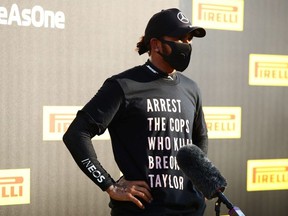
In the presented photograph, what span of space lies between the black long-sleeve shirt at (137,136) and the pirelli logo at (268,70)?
1.50 metres

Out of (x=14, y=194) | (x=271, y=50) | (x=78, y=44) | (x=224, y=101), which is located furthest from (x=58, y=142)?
(x=271, y=50)

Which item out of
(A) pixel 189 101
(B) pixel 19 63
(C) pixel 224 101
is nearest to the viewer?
(A) pixel 189 101

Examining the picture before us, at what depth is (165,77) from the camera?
5.41 feet

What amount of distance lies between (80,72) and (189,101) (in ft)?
3.21

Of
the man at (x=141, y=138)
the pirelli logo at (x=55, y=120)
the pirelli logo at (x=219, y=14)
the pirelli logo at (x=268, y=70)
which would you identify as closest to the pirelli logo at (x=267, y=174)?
the pirelli logo at (x=268, y=70)

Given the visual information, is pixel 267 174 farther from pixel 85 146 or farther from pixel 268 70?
pixel 85 146

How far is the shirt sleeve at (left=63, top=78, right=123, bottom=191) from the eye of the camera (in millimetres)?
1551

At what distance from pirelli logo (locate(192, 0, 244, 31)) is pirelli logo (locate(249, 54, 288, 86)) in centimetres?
21

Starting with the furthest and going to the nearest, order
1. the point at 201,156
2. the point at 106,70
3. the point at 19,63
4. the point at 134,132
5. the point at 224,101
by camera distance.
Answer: the point at 224,101 → the point at 106,70 → the point at 19,63 → the point at 134,132 → the point at 201,156

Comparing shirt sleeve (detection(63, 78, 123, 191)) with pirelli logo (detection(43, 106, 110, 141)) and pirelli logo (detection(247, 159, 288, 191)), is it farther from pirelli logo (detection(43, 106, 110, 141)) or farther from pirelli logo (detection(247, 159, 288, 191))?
pirelli logo (detection(247, 159, 288, 191))

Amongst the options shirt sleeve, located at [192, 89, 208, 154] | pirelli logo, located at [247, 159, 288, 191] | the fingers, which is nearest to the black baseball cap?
shirt sleeve, located at [192, 89, 208, 154]

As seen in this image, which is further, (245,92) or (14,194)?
(245,92)

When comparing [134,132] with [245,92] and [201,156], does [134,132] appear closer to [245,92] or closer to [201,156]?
[201,156]

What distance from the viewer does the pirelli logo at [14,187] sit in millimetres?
2379
